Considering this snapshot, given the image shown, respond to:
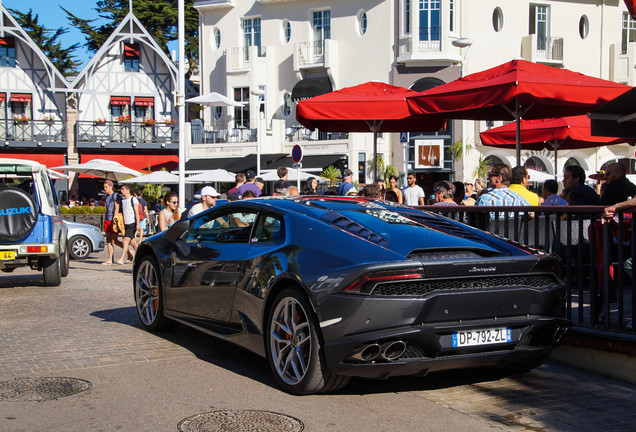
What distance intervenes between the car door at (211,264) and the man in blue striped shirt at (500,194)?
3.54 meters

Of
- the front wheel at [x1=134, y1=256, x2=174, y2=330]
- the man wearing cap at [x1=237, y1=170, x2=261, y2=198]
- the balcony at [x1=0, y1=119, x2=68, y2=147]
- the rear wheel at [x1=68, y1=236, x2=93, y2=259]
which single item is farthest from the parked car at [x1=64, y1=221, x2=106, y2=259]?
the balcony at [x1=0, y1=119, x2=68, y2=147]

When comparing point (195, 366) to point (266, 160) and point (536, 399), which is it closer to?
point (536, 399)

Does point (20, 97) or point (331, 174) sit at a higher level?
point (20, 97)

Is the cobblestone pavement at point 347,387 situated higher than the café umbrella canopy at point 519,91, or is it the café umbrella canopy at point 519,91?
the café umbrella canopy at point 519,91

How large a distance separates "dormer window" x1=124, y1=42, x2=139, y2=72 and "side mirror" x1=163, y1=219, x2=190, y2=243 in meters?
41.4

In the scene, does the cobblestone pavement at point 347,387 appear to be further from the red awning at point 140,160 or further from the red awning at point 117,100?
the red awning at point 117,100

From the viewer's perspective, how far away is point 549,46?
3891cm

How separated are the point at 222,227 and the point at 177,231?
0.85 meters

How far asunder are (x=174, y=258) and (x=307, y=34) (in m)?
34.9

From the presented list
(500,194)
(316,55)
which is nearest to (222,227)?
(500,194)

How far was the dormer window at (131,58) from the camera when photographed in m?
47.2

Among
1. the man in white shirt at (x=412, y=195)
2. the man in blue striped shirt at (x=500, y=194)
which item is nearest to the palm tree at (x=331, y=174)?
the man in white shirt at (x=412, y=195)

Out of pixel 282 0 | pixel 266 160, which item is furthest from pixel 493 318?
pixel 282 0

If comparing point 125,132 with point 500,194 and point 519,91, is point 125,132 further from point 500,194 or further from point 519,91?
point 519,91
